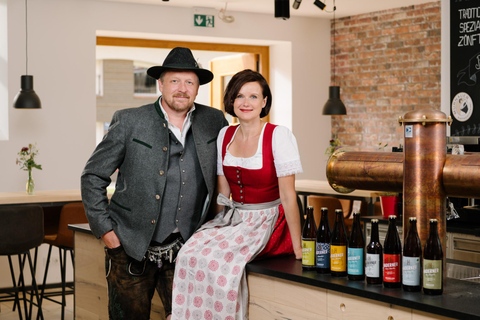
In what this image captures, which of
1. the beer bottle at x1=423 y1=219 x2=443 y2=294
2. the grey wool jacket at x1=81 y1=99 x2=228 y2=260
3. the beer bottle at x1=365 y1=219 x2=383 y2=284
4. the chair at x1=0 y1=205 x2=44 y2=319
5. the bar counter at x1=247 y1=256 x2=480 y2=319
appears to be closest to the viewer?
the bar counter at x1=247 y1=256 x2=480 y2=319

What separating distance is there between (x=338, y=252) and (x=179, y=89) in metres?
0.96

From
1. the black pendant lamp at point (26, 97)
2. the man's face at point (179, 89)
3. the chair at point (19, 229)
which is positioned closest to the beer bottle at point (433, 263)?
the man's face at point (179, 89)

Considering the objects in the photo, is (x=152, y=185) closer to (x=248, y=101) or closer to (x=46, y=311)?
(x=248, y=101)

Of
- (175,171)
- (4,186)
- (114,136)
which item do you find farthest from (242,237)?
(4,186)

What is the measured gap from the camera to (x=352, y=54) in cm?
776

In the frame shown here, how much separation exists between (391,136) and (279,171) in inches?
202

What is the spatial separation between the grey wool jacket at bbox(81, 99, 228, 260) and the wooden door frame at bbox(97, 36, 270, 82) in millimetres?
4514

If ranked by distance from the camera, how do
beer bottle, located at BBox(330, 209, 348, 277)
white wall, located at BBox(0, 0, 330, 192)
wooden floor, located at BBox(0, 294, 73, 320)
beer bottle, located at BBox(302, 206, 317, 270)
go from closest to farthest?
beer bottle, located at BBox(330, 209, 348, 277), beer bottle, located at BBox(302, 206, 317, 270), wooden floor, located at BBox(0, 294, 73, 320), white wall, located at BBox(0, 0, 330, 192)

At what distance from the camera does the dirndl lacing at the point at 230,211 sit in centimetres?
251

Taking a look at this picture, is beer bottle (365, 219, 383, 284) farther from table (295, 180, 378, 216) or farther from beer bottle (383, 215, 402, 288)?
table (295, 180, 378, 216)

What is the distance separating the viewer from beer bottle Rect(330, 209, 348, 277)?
6.97 feet

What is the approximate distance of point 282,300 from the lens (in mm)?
2281

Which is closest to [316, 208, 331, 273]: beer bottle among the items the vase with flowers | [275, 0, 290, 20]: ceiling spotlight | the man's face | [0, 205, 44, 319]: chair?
the man's face

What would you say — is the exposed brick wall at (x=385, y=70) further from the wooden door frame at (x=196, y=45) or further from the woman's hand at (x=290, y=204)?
the woman's hand at (x=290, y=204)
